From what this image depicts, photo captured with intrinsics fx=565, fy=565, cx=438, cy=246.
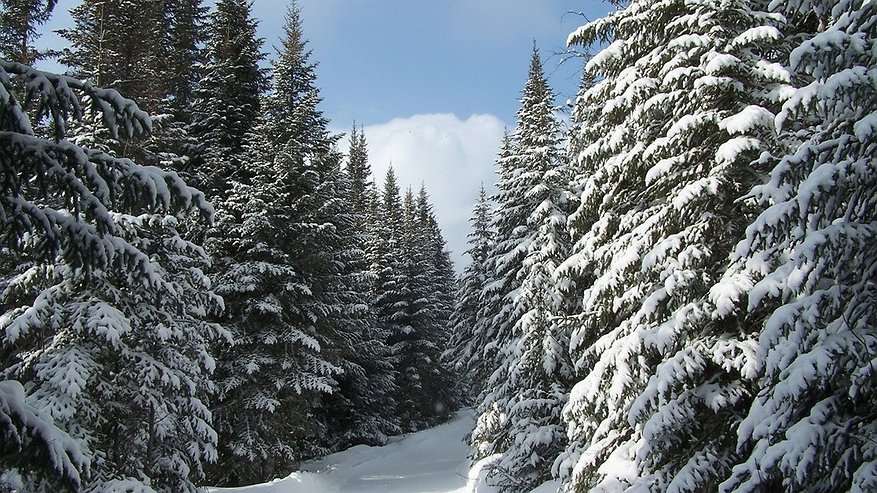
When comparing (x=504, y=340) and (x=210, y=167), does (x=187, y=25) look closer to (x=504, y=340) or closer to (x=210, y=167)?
(x=210, y=167)

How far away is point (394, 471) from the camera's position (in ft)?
77.7

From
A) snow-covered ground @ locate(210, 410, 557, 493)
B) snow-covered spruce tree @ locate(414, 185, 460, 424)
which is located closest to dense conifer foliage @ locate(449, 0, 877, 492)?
snow-covered ground @ locate(210, 410, 557, 493)

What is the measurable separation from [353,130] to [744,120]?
44434mm

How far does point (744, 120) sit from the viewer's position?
7230mm

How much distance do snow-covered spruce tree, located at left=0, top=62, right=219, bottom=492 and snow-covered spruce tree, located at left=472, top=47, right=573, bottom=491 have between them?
793 centimetres

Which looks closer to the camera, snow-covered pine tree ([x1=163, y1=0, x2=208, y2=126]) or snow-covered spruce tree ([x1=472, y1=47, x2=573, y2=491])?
snow-covered spruce tree ([x1=472, y1=47, x2=573, y2=491])

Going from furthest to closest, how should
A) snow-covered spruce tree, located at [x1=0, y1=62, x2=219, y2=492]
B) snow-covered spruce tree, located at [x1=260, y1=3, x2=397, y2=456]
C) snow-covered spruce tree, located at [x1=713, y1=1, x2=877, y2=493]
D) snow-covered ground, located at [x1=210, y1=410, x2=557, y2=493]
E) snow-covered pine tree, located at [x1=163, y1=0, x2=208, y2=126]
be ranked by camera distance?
snow-covered pine tree, located at [x1=163, y1=0, x2=208, y2=126] < snow-covered spruce tree, located at [x1=260, y1=3, x2=397, y2=456] < snow-covered ground, located at [x1=210, y1=410, x2=557, y2=493] < snow-covered spruce tree, located at [x1=713, y1=1, x2=877, y2=493] < snow-covered spruce tree, located at [x1=0, y1=62, x2=219, y2=492]

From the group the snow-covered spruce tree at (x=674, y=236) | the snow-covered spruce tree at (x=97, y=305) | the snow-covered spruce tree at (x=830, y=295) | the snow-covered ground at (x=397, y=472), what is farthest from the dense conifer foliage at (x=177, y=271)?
the snow-covered spruce tree at (x=674, y=236)

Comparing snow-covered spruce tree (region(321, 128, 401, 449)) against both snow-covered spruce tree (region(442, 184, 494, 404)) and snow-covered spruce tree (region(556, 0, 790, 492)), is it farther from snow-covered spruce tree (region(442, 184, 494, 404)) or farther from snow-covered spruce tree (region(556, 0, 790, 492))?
snow-covered spruce tree (region(556, 0, 790, 492))

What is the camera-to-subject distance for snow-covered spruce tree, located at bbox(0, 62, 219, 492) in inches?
157

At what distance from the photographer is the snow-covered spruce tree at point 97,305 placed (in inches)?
157

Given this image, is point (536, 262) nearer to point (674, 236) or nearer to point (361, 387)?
point (674, 236)

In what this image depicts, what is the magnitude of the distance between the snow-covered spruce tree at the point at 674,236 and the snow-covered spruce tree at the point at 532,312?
165 inches

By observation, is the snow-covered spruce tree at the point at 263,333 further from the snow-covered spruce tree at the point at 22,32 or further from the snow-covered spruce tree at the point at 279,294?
the snow-covered spruce tree at the point at 22,32
